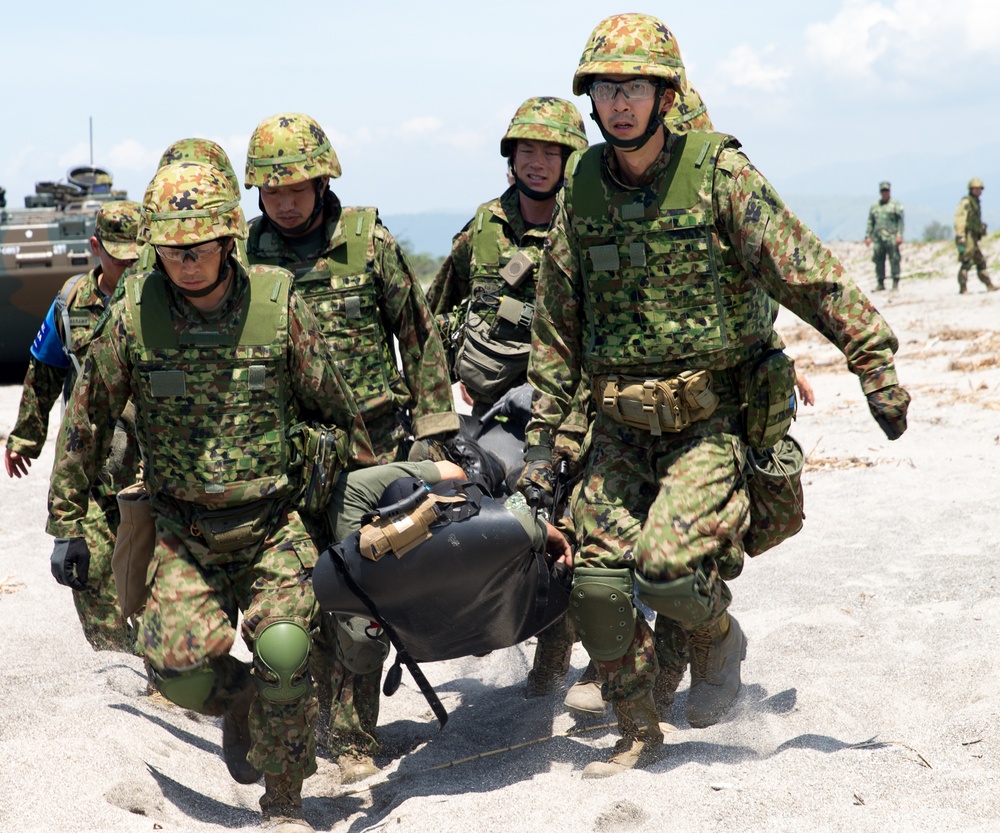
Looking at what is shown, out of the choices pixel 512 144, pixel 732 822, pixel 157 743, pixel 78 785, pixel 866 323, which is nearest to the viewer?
pixel 732 822

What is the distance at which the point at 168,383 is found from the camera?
4.57m

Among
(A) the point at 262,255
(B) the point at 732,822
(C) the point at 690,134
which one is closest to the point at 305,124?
(A) the point at 262,255

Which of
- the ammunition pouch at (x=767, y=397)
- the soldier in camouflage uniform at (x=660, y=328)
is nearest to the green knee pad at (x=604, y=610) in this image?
the soldier in camouflage uniform at (x=660, y=328)

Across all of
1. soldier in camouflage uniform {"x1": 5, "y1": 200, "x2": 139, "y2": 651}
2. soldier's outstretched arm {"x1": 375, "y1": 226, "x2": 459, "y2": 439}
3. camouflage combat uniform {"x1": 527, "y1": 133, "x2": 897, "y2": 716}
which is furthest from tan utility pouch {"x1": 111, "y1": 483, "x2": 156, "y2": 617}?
camouflage combat uniform {"x1": 527, "y1": 133, "x2": 897, "y2": 716}

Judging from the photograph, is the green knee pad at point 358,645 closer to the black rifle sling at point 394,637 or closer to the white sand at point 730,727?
the black rifle sling at point 394,637

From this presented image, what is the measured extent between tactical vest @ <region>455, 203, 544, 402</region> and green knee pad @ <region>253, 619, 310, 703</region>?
6.95 feet

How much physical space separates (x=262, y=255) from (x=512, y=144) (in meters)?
1.45

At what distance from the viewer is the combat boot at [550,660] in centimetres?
589

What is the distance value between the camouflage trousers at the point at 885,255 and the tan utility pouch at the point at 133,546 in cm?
2167

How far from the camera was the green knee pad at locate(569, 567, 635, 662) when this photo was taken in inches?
177

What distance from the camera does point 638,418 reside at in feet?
15.1

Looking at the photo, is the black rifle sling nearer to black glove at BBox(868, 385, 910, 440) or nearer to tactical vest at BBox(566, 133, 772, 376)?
tactical vest at BBox(566, 133, 772, 376)

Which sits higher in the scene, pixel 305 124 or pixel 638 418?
pixel 305 124

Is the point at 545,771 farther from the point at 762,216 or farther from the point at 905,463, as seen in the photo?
the point at 905,463
